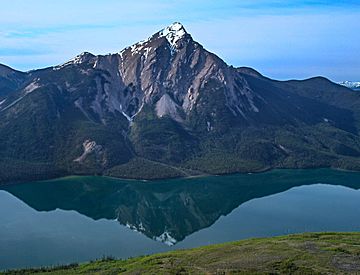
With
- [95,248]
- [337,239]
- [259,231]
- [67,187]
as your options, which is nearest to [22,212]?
[67,187]

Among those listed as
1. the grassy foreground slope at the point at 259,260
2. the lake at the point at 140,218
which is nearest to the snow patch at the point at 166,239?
the lake at the point at 140,218

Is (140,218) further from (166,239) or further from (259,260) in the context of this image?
(259,260)

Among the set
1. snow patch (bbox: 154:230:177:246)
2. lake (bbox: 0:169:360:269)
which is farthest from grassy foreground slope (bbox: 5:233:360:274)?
snow patch (bbox: 154:230:177:246)

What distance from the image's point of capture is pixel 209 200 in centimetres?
18612

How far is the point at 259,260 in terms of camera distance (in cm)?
8200

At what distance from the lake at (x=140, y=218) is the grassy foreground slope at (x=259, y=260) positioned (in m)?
23.5

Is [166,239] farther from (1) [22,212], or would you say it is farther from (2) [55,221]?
(1) [22,212]

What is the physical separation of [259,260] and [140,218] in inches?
3407

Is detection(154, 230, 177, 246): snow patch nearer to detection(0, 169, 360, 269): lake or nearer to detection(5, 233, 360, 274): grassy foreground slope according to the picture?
detection(0, 169, 360, 269): lake

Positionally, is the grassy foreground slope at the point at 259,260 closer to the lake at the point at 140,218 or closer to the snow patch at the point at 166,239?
the lake at the point at 140,218

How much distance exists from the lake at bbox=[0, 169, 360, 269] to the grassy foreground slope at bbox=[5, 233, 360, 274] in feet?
77.0

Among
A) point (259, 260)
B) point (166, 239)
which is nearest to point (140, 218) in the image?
point (166, 239)

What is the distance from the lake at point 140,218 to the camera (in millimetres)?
125562

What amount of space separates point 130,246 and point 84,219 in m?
35.8
